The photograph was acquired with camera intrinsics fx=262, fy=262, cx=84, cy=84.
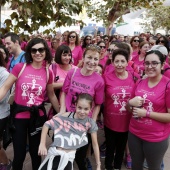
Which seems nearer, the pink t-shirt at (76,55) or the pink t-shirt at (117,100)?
the pink t-shirt at (117,100)

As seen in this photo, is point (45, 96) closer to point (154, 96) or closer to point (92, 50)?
point (92, 50)

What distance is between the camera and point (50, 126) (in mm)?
2689

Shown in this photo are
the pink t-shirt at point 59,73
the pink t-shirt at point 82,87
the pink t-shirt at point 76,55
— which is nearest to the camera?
the pink t-shirt at point 82,87

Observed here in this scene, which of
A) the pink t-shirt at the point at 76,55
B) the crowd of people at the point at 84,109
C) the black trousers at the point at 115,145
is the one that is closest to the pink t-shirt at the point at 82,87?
the crowd of people at the point at 84,109

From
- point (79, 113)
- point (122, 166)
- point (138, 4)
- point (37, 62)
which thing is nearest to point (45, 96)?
point (37, 62)

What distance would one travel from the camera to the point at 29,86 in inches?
112

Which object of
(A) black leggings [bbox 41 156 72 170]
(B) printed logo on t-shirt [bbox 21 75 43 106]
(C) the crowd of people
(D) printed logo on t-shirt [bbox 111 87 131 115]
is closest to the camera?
(A) black leggings [bbox 41 156 72 170]

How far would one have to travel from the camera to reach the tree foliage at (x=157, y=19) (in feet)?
101

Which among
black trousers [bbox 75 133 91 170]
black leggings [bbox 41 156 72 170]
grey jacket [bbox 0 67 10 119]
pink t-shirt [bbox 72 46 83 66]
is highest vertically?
pink t-shirt [bbox 72 46 83 66]

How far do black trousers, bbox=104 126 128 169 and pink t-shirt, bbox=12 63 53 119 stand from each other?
1.02 m

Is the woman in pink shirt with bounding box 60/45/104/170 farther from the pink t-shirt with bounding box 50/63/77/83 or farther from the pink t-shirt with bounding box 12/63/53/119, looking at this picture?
the pink t-shirt with bounding box 50/63/77/83

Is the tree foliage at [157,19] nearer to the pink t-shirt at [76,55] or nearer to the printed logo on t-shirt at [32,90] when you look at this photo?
the pink t-shirt at [76,55]

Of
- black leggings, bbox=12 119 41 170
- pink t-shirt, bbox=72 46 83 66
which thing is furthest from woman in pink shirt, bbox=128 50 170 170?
pink t-shirt, bbox=72 46 83 66

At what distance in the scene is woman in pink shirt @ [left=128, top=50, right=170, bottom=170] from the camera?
2.52m
